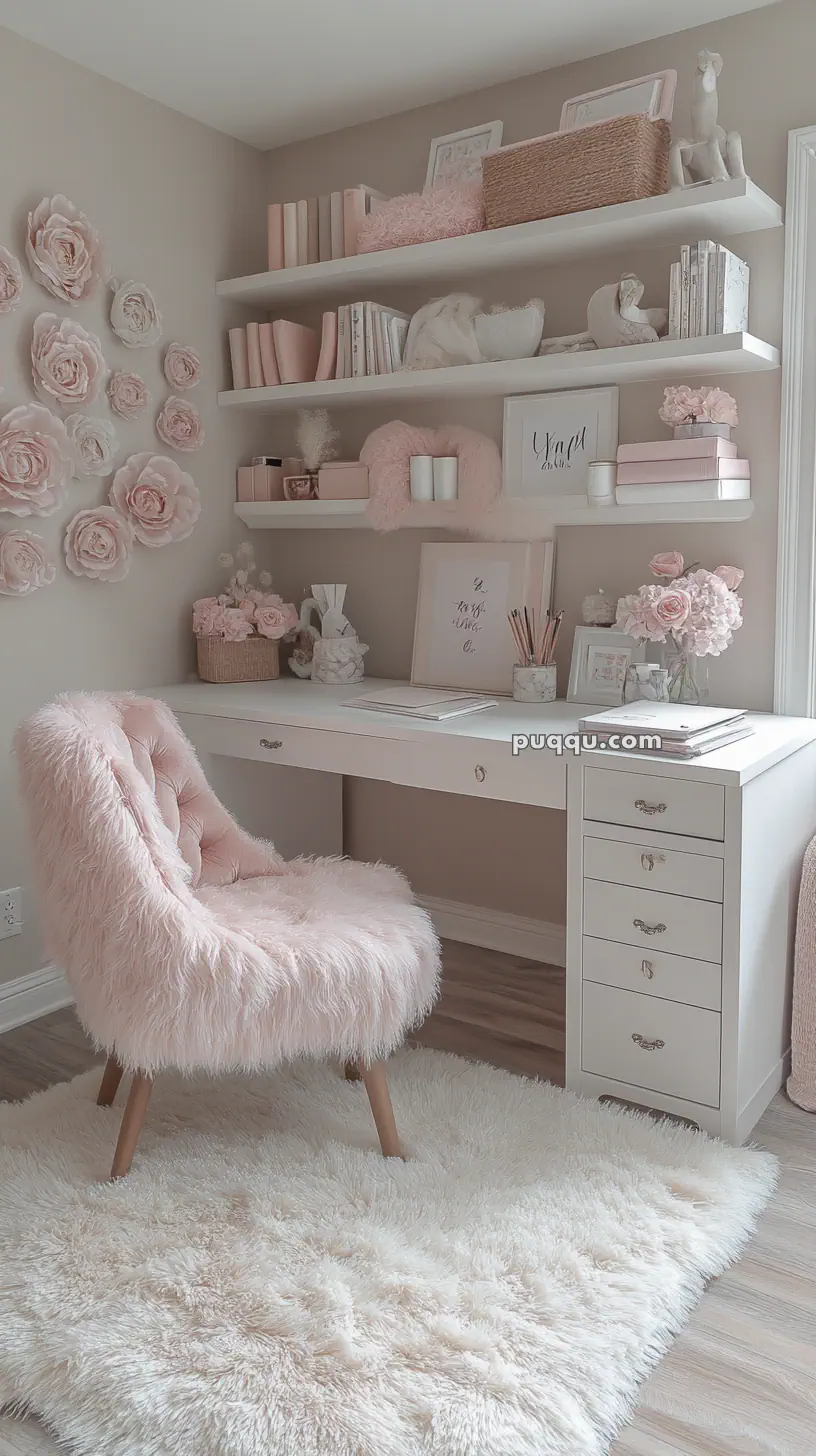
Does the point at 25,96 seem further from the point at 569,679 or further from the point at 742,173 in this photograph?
the point at 569,679

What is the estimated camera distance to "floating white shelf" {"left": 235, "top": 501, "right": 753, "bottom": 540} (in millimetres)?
2516

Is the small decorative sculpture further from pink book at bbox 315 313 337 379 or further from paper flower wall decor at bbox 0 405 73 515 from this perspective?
paper flower wall decor at bbox 0 405 73 515

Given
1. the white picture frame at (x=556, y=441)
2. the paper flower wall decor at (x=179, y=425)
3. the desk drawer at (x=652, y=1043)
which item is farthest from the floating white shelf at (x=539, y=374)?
the desk drawer at (x=652, y=1043)

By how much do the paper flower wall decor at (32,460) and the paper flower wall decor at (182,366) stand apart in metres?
0.44

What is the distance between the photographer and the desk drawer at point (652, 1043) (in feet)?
6.80

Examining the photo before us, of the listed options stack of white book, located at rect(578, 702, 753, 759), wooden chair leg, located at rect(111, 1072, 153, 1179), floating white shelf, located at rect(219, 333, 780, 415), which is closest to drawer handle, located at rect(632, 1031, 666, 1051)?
stack of white book, located at rect(578, 702, 753, 759)

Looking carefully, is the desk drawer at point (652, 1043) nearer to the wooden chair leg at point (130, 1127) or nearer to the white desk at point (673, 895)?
the white desk at point (673, 895)

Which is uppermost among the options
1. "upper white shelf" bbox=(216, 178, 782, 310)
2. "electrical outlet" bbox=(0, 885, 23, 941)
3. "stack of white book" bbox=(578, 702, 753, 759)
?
"upper white shelf" bbox=(216, 178, 782, 310)

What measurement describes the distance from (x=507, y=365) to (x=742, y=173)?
0.63m

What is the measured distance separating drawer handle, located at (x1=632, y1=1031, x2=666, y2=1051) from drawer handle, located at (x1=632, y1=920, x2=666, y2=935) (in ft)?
0.69

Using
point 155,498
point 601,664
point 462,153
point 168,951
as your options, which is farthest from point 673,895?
point 462,153

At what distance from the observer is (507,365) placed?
2582mm

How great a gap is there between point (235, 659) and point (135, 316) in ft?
3.14

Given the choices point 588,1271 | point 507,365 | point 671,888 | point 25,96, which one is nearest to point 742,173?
point 507,365
